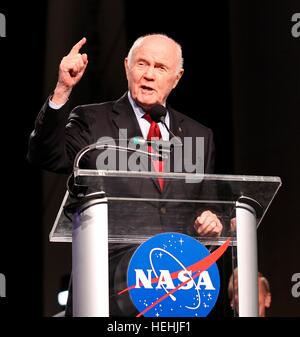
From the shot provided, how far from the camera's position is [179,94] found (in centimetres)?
422

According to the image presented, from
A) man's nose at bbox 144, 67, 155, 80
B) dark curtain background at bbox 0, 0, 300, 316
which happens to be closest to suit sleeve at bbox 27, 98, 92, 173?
man's nose at bbox 144, 67, 155, 80

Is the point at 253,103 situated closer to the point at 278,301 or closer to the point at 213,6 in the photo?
the point at 213,6

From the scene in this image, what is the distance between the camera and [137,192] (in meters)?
2.22

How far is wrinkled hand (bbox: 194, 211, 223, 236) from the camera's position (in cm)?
225

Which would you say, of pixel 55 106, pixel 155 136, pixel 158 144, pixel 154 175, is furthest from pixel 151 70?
pixel 154 175

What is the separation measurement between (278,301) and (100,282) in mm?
2230

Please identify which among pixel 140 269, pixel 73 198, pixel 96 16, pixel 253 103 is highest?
pixel 96 16

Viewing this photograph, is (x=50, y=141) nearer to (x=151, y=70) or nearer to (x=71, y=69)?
(x=71, y=69)

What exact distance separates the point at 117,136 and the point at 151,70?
306 millimetres

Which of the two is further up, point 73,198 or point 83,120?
point 83,120

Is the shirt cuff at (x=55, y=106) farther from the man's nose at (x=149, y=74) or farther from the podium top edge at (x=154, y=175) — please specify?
the man's nose at (x=149, y=74)

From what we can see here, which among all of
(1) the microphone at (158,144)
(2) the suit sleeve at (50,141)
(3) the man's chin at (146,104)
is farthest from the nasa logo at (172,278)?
(3) the man's chin at (146,104)

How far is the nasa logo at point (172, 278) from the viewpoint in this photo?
2.16 metres
